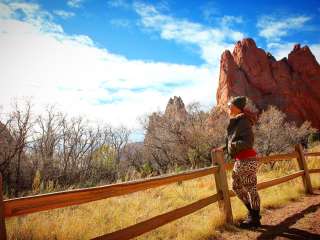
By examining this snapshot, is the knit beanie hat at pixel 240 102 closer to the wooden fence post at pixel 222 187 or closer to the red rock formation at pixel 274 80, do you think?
the wooden fence post at pixel 222 187

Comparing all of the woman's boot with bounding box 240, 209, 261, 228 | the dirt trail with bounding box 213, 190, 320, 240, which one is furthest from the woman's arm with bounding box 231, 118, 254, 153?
the dirt trail with bounding box 213, 190, 320, 240

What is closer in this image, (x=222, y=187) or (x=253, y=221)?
(x=253, y=221)

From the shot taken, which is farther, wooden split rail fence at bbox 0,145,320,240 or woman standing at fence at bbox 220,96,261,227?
woman standing at fence at bbox 220,96,261,227

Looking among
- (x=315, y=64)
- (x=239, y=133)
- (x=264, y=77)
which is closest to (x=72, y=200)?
(x=239, y=133)

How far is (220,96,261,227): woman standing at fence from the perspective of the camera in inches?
185

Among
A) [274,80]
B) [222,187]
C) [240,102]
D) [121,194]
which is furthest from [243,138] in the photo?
[274,80]

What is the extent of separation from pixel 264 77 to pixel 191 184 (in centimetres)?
5166

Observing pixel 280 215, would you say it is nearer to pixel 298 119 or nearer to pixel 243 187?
pixel 243 187

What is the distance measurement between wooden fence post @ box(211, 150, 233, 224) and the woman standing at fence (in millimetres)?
270

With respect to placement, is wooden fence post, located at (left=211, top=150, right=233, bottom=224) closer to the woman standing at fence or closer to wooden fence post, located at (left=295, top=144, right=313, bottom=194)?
the woman standing at fence

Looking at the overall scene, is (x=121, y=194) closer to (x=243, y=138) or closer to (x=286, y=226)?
(x=243, y=138)

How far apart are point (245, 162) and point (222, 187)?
64 cm

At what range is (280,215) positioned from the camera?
5.54 meters

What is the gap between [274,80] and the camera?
56688 mm
